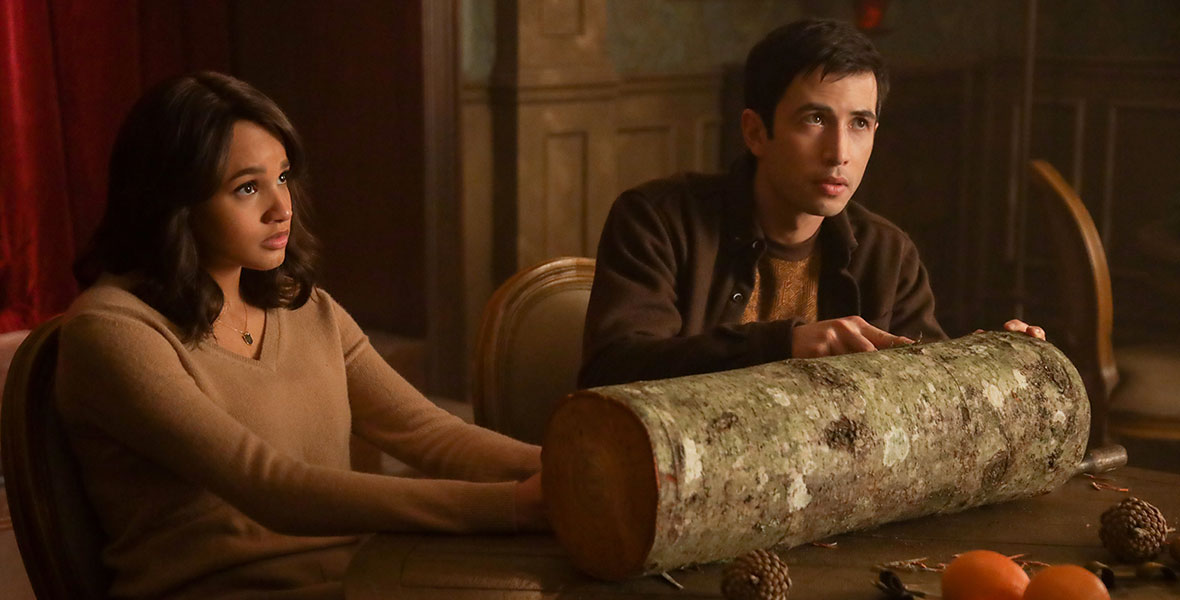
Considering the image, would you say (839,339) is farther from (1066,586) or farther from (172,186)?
(172,186)

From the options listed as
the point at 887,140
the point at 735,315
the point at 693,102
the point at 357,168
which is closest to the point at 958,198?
the point at 887,140

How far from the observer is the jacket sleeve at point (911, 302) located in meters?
2.00

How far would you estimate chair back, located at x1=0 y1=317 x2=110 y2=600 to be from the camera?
1.49 meters

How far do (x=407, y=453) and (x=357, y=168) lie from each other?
6.83 feet

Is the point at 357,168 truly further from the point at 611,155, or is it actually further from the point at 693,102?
the point at 693,102

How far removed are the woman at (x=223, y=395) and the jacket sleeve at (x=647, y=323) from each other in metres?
0.18

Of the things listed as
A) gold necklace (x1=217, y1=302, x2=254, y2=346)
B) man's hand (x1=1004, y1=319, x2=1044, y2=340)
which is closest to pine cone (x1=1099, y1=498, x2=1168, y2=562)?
man's hand (x1=1004, y1=319, x2=1044, y2=340)

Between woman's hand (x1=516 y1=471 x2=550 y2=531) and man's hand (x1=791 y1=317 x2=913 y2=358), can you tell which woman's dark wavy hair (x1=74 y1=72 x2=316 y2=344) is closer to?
woman's hand (x1=516 y1=471 x2=550 y2=531)

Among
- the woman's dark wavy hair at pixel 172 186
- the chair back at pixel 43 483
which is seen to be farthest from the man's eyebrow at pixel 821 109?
the chair back at pixel 43 483

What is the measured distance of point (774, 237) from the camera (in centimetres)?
198

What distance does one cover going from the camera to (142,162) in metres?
1.60

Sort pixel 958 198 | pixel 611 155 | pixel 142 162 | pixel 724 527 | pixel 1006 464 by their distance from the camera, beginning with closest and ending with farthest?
pixel 724 527 → pixel 1006 464 → pixel 142 162 → pixel 611 155 → pixel 958 198

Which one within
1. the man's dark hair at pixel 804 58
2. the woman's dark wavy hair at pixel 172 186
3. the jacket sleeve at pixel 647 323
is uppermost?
the man's dark hair at pixel 804 58

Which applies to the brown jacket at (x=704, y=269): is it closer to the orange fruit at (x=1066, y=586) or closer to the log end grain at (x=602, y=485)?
the log end grain at (x=602, y=485)
